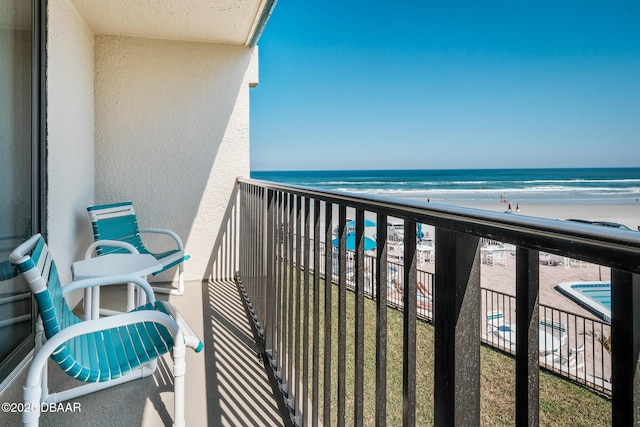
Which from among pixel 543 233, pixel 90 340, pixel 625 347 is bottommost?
pixel 90 340

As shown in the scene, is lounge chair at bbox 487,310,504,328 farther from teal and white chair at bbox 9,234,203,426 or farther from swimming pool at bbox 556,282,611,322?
teal and white chair at bbox 9,234,203,426

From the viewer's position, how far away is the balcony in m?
0.44

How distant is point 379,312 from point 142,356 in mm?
915

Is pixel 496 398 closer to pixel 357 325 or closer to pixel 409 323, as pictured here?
pixel 357 325

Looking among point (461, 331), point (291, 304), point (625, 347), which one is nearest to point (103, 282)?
point (291, 304)

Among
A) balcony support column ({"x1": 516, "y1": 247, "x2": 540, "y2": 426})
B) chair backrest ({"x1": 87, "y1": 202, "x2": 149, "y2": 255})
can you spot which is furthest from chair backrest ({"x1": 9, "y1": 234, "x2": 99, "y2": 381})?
chair backrest ({"x1": 87, "y1": 202, "x2": 149, "y2": 255})

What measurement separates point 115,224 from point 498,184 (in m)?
22.9

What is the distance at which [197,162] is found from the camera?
12.7 ft

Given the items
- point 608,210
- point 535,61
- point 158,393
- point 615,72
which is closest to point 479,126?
point 535,61

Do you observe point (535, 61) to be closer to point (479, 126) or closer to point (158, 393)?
point (479, 126)

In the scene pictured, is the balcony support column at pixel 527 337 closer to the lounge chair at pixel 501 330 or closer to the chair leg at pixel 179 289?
the lounge chair at pixel 501 330

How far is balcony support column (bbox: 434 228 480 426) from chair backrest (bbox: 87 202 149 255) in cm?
303

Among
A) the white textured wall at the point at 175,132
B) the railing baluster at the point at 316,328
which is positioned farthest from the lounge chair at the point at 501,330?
the white textured wall at the point at 175,132

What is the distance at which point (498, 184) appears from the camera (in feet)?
73.7
